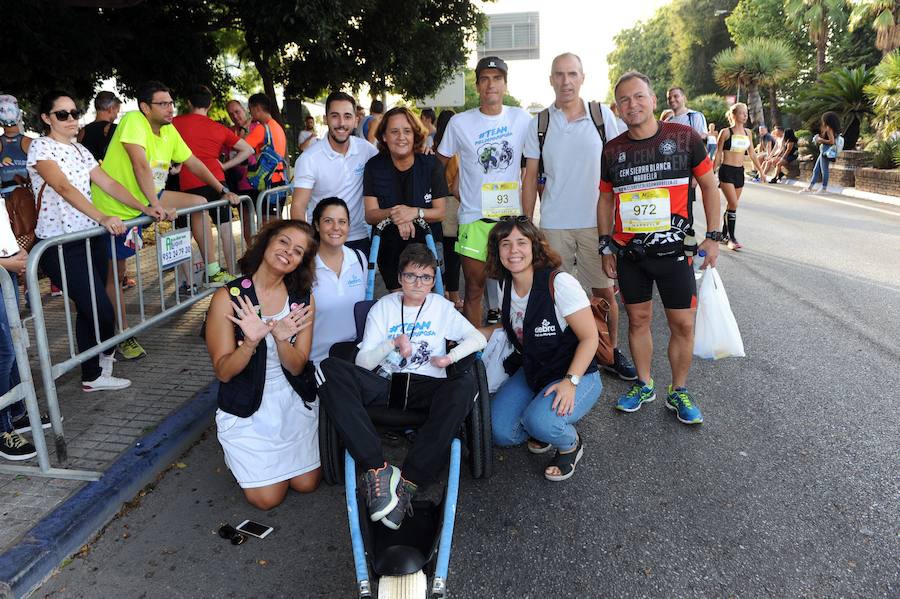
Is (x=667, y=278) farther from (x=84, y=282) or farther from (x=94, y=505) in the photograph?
(x=84, y=282)

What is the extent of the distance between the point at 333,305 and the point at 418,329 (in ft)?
2.53

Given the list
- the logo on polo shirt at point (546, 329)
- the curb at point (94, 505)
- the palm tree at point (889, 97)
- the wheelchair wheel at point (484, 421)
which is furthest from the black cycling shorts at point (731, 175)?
the palm tree at point (889, 97)

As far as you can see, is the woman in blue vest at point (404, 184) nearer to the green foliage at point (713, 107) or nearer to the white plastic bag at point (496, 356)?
the white plastic bag at point (496, 356)

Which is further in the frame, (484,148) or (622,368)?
(622,368)

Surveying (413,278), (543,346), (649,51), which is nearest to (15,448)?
(413,278)

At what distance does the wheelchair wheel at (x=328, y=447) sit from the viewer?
3.14 meters

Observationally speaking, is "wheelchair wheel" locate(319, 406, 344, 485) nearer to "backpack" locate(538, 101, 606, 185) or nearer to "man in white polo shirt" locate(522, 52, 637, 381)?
"man in white polo shirt" locate(522, 52, 637, 381)

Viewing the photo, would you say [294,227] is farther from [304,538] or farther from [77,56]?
[77,56]

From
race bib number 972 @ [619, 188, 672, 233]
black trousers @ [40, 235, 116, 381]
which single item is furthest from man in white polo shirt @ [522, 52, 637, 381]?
black trousers @ [40, 235, 116, 381]

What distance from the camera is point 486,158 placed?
14.8 ft

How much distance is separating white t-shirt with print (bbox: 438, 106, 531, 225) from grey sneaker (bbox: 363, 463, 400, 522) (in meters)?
2.30

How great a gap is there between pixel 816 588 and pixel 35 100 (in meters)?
13.1

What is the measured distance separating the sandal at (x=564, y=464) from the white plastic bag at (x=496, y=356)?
21.1 inches

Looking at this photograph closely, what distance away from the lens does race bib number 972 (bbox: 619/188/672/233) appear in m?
3.77
